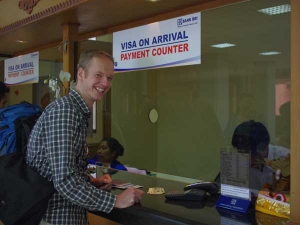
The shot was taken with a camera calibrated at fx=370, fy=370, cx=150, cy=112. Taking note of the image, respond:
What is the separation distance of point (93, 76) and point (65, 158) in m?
0.35

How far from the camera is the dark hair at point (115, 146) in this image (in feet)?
9.64

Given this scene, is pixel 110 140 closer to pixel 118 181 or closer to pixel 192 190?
pixel 118 181

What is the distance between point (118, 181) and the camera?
2070 mm

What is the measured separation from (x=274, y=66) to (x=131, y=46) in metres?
0.94

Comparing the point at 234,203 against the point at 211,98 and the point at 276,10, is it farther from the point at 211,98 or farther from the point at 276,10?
the point at 211,98

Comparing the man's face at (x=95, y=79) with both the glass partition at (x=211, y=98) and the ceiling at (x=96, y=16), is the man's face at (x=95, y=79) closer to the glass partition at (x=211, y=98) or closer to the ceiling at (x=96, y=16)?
the ceiling at (x=96, y=16)

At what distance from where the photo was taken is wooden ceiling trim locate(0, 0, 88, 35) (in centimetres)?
219

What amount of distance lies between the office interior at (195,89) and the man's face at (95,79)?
802 millimetres

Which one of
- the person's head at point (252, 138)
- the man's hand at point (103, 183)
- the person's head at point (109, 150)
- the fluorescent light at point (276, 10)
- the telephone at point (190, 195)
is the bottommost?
the telephone at point (190, 195)

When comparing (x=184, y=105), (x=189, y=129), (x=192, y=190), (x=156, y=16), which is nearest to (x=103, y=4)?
(x=156, y=16)

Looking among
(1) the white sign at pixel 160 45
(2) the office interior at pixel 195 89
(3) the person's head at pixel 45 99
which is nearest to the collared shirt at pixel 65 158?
(1) the white sign at pixel 160 45

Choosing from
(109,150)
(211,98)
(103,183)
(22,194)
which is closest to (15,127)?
(22,194)

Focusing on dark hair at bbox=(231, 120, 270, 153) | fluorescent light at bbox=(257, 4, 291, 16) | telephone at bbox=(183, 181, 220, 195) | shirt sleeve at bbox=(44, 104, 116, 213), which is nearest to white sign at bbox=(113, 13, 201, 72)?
fluorescent light at bbox=(257, 4, 291, 16)

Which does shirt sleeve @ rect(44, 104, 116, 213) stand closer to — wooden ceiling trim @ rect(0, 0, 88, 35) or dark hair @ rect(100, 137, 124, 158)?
wooden ceiling trim @ rect(0, 0, 88, 35)
